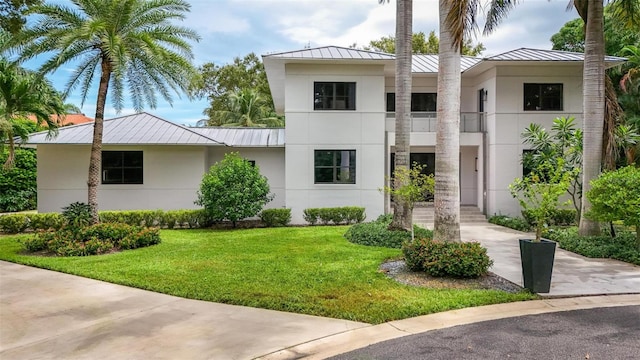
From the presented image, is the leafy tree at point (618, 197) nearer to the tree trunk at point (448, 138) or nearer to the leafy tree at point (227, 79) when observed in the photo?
the tree trunk at point (448, 138)

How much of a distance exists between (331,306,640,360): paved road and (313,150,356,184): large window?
458 inches

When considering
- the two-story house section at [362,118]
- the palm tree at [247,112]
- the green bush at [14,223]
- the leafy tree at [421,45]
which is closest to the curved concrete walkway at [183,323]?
the green bush at [14,223]

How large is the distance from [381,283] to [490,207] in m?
11.9

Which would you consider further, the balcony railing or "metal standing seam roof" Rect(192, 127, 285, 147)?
the balcony railing

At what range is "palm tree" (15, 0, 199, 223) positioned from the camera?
11.9 meters

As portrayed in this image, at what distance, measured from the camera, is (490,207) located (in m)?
17.8

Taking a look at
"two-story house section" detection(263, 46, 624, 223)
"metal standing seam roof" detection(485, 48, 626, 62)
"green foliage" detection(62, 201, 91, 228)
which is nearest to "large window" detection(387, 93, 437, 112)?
"two-story house section" detection(263, 46, 624, 223)

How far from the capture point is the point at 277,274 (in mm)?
8461

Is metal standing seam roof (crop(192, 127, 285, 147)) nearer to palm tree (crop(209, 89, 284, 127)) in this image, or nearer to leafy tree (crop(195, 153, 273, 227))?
leafy tree (crop(195, 153, 273, 227))

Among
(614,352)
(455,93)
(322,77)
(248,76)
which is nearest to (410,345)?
(614,352)

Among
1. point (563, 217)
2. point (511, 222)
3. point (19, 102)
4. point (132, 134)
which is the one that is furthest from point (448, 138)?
point (19, 102)

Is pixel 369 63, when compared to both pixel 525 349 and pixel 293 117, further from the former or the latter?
pixel 525 349

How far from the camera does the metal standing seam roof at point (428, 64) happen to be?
59.5 feet

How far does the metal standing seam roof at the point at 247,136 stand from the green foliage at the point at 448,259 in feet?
35.3
